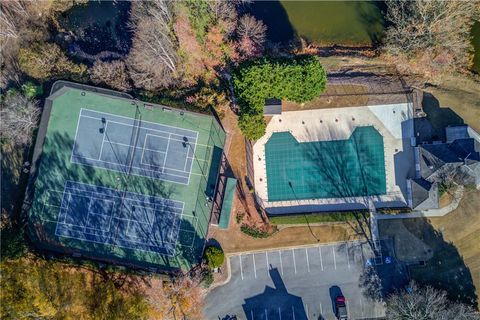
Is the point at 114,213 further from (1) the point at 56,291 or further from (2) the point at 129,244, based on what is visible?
(1) the point at 56,291

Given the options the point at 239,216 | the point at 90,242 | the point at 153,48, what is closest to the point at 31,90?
the point at 153,48

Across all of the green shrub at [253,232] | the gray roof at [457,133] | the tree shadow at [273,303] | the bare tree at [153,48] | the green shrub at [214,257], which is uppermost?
the bare tree at [153,48]

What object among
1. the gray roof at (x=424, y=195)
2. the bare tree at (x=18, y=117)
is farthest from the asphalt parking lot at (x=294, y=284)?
the bare tree at (x=18, y=117)

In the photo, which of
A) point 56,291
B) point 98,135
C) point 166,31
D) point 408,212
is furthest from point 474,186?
point 56,291

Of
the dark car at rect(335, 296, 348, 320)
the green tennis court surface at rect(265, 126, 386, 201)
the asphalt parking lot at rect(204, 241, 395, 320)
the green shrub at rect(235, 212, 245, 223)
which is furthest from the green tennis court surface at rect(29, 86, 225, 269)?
the dark car at rect(335, 296, 348, 320)

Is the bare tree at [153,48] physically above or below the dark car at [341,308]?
above

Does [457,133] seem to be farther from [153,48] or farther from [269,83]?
[153,48]

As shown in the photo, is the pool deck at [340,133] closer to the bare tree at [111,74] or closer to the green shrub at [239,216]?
the green shrub at [239,216]
